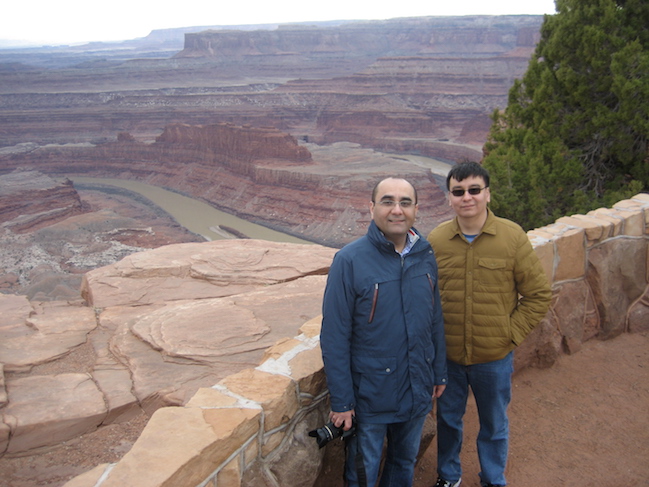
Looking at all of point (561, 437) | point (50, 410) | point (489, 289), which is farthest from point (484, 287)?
point (50, 410)

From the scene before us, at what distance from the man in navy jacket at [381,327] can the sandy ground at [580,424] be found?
918mm

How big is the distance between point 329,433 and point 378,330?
0.48 metres

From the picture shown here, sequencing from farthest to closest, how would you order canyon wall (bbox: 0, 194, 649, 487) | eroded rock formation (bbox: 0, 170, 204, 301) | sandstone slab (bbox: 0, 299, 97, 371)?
eroded rock formation (bbox: 0, 170, 204, 301) < sandstone slab (bbox: 0, 299, 97, 371) < canyon wall (bbox: 0, 194, 649, 487)

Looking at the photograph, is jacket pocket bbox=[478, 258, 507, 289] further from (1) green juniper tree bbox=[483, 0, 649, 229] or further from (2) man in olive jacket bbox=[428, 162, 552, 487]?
(1) green juniper tree bbox=[483, 0, 649, 229]

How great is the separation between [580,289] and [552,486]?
1.55m

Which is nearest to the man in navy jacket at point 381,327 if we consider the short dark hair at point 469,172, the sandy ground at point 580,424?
the short dark hair at point 469,172

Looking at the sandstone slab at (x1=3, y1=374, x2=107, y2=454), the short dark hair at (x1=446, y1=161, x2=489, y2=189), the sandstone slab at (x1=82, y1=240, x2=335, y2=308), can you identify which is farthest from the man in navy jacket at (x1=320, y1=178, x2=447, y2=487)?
the sandstone slab at (x1=82, y1=240, x2=335, y2=308)

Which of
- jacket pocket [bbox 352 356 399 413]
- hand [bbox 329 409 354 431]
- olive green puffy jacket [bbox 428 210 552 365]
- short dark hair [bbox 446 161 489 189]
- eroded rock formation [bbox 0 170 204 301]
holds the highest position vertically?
short dark hair [bbox 446 161 489 189]

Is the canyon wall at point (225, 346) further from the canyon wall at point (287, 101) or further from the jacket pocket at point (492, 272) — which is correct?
the canyon wall at point (287, 101)

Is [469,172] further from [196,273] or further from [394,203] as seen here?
[196,273]

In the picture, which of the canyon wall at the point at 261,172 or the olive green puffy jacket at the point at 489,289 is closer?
the olive green puffy jacket at the point at 489,289

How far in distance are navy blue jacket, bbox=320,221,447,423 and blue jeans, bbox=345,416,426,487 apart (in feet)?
0.29

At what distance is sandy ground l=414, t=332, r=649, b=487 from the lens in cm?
311

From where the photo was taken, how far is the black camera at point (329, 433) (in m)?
2.39
